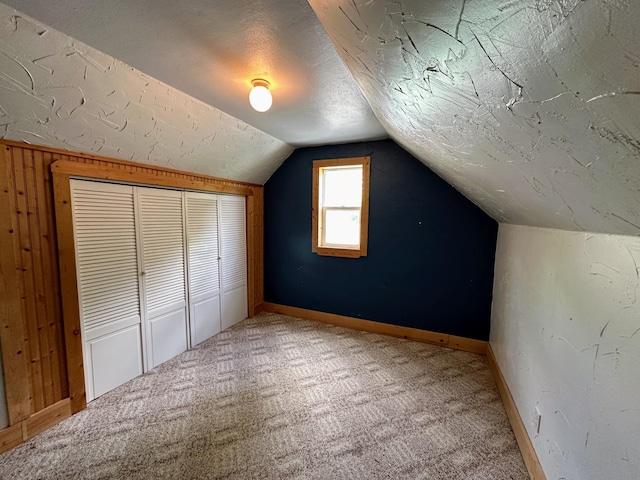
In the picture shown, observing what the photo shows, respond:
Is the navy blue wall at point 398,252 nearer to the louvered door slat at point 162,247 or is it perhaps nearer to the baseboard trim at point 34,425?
the louvered door slat at point 162,247

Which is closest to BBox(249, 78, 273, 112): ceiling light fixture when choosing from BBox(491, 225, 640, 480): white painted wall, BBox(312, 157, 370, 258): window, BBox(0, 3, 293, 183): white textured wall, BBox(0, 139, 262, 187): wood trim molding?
BBox(0, 3, 293, 183): white textured wall

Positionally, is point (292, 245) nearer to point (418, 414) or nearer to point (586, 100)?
point (418, 414)

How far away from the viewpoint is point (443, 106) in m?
0.97

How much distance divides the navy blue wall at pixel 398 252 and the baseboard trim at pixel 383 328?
0.06 metres

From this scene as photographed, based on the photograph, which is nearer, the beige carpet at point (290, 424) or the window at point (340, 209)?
the beige carpet at point (290, 424)

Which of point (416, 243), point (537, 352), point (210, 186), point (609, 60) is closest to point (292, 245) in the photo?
point (210, 186)

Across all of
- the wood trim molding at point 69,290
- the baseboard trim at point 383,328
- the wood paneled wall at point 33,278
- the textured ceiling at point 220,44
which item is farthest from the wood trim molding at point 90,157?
the baseboard trim at point 383,328

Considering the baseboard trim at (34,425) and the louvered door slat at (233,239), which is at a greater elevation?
the louvered door slat at (233,239)

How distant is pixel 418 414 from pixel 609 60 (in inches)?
87.7

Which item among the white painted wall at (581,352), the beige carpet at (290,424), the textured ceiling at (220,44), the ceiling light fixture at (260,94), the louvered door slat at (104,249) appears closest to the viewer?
the white painted wall at (581,352)

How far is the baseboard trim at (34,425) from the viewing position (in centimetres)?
162

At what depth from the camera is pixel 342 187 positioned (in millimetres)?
3516

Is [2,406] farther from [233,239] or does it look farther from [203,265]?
[233,239]

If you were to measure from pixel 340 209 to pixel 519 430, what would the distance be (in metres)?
2.64
